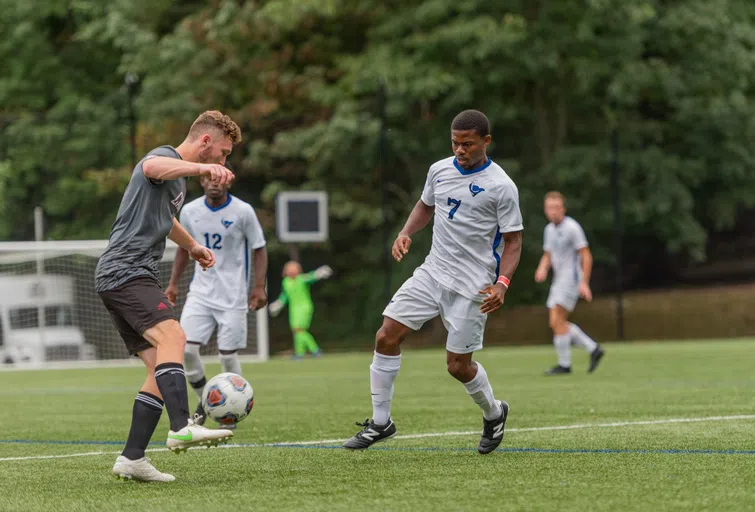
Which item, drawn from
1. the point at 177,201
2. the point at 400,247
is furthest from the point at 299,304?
the point at 177,201

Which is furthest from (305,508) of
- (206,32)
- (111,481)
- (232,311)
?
(206,32)

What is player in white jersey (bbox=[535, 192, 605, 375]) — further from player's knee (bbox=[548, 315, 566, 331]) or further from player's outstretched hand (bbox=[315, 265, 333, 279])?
player's outstretched hand (bbox=[315, 265, 333, 279])

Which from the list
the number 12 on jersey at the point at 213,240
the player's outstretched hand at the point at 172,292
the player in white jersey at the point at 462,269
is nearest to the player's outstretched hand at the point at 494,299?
the player in white jersey at the point at 462,269

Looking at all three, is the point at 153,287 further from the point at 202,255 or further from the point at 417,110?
the point at 417,110

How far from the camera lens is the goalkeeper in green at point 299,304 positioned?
76.1 ft

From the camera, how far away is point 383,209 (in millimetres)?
24578

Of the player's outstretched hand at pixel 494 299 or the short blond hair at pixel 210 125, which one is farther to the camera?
the player's outstretched hand at pixel 494 299

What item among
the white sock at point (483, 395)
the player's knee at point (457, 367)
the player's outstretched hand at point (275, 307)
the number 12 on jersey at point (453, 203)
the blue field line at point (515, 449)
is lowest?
the player's outstretched hand at point (275, 307)

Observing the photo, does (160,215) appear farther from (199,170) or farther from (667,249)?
(667,249)

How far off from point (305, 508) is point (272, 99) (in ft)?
75.8

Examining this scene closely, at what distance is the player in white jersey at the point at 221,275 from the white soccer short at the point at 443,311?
8.99 feet

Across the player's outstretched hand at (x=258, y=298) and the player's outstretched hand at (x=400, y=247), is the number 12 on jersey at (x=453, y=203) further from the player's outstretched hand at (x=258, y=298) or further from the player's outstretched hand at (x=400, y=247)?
the player's outstretched hand at (x=258, y=298)

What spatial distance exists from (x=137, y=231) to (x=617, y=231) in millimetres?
19934

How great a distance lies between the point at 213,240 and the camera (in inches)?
403
